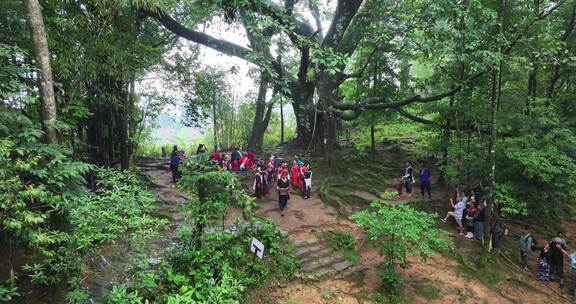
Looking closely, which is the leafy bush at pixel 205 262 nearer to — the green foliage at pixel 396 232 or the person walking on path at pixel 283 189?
the green foliage at pixel 396 232

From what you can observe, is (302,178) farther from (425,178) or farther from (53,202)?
(53,202)

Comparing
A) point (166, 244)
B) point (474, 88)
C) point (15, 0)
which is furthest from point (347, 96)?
point (15, 0)

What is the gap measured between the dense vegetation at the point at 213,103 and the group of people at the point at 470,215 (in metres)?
0.56

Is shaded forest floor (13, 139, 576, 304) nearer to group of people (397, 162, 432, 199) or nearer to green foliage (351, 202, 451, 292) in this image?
group of people (397, 162, 432, 199)

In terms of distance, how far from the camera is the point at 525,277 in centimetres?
1014

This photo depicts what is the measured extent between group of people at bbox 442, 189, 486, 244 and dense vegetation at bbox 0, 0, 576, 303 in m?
0.56

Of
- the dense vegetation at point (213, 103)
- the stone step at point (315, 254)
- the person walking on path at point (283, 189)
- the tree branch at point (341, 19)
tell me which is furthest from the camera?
the tree branch at point (341, 19)

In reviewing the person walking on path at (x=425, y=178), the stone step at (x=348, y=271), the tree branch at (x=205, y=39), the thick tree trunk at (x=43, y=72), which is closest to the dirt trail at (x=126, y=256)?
the thick tree trunk at (x=43, y=72)

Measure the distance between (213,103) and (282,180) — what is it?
12.9 feet

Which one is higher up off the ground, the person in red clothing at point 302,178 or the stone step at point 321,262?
the person in red clothing at point 302,178

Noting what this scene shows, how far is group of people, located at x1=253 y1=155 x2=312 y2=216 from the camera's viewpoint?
10719mm

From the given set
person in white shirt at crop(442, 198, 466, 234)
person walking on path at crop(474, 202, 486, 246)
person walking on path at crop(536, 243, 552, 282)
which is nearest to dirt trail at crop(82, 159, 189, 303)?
person in white shirt at crop(442, 198, 466, 234)

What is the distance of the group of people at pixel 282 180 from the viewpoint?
1072 cm

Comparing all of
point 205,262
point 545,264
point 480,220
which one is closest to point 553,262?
point 545,264
